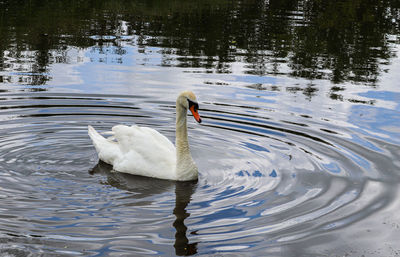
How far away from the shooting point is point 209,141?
11125 millimetres

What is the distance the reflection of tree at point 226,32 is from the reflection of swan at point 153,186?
728 cm

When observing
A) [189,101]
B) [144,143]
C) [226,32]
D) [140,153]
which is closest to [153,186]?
[140,153]

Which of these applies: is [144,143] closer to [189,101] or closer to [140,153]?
[140,153]

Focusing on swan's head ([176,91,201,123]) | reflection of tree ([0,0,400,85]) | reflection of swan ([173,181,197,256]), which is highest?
reflection of tree ([0,0,400,85])

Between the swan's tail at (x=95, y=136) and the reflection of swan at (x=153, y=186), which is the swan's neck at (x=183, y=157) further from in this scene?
the swan's tail at (x=95, y=136)

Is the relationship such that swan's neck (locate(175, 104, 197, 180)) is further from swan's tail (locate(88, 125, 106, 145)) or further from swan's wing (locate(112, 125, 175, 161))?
swan's tail (locate(88, 125, 106, 145))

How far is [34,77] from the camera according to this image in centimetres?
1530

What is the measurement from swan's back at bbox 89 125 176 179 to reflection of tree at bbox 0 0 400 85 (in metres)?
6.83

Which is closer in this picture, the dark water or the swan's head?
the dark water

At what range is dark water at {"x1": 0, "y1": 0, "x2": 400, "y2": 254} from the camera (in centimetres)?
717

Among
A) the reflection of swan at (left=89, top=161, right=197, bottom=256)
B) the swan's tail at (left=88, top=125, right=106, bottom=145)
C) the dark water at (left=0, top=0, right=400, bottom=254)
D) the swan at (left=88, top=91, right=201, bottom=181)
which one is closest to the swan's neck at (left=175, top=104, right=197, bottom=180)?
the swan at (left=88, top=91, right=201, bottom=181)

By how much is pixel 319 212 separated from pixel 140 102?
21.0 ft

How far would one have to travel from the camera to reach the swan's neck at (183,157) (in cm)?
920

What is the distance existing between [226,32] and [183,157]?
51.8ft
